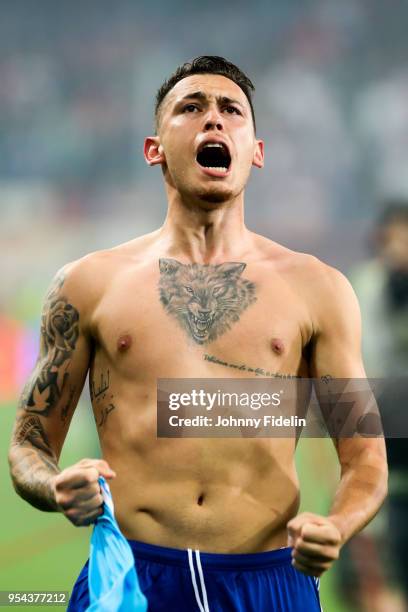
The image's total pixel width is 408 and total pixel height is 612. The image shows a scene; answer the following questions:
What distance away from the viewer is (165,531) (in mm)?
1438

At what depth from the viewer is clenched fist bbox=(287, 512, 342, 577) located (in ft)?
3.93

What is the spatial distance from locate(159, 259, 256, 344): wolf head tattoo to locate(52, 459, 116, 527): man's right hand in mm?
381

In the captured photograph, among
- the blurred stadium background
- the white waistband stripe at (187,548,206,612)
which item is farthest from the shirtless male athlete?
the blurred stadium background

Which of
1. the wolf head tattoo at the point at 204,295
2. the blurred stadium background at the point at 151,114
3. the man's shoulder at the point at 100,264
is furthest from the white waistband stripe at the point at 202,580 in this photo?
the blurred stadium background at the point at 151,114

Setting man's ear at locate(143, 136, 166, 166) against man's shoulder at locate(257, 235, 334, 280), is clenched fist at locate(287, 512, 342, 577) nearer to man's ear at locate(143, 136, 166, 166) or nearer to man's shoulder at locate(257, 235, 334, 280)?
man's shoulder at locate(257, 235, 334, 280)

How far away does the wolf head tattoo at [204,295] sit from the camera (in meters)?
1.55

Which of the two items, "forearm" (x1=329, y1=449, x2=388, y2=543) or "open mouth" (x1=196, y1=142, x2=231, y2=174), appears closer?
"forearm" (x1=329, y1=449, x2=388, y2=543)

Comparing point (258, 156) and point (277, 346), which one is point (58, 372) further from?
point (258, 156)

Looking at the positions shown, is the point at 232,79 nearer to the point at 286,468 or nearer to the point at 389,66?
the point at 286,468

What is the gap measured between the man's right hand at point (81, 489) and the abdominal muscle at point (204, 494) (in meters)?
0.22

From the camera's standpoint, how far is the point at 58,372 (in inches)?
62.1

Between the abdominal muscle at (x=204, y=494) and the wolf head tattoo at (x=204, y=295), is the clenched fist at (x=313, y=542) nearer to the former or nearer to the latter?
the abdominal muscle at (x=204, y=494)

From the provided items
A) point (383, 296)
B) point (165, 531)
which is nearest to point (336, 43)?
point (383, 296)

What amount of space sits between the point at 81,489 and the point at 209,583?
312 millimetres
